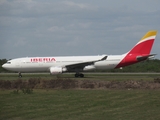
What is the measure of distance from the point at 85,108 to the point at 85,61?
101 ft

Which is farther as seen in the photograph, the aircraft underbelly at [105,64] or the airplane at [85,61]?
the aircraft underbelly at [105,64]

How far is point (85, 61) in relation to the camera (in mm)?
47875

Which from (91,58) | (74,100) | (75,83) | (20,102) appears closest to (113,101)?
(74,100)

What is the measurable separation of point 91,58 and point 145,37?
7414 millimetres

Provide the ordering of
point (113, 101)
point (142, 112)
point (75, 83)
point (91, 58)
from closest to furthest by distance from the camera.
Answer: point (142, 112)
point (113, 101)
point (75, 83)
point (91, 58)

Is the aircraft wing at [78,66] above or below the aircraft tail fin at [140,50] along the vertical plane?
below

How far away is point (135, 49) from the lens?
49219mm

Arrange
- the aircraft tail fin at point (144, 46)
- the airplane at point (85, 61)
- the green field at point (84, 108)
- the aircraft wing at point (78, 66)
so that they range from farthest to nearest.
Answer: the aircraft tail fin at point (144, 46) → the airplane at point (85, 61) → the aircraft wing at point (78, 66) → the green field at point (84, 108)

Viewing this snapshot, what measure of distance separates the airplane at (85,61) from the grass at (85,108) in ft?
84.3

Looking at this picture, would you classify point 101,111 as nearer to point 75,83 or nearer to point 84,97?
point 84,97

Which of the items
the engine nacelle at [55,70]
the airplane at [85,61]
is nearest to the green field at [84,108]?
the engine nacelle at [55,70]

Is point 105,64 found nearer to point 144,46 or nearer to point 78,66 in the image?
point 78,66

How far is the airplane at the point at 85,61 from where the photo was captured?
47750mm

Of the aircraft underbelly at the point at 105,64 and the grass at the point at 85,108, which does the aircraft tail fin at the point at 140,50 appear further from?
the grass at the point at 85,108
